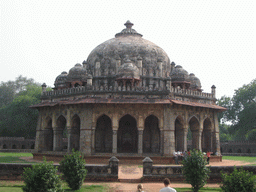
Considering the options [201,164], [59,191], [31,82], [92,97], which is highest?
[31,82]

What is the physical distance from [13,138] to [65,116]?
1896 centimetres

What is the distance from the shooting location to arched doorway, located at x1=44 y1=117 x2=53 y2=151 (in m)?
26.6

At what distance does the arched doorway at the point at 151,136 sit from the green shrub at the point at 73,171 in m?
12.5

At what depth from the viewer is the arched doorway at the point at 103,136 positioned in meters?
25.0

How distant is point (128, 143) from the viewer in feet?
82.8

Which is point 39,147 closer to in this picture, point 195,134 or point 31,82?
point 195,134

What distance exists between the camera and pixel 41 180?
1034 cm

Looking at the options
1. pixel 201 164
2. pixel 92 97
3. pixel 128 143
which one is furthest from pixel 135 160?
pixel 201 164

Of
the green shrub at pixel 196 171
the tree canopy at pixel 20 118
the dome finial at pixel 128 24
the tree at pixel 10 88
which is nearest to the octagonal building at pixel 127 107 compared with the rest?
the dome finial at pixel 128 24

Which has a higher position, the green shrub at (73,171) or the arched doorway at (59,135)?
the arched doorway at (59,135)

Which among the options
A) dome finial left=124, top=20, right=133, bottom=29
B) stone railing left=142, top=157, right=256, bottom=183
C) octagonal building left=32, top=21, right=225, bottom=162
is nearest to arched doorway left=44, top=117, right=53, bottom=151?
octagonal building left=32, top=21, right=225, bottom=162

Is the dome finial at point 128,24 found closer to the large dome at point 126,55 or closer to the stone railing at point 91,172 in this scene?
the large dome at point 126,55

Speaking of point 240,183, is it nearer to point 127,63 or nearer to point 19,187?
point 19,187

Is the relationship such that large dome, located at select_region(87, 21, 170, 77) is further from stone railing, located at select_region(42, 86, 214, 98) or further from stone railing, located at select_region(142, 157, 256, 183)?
stone railing, located at select_region(142, 157, 256, 183)
